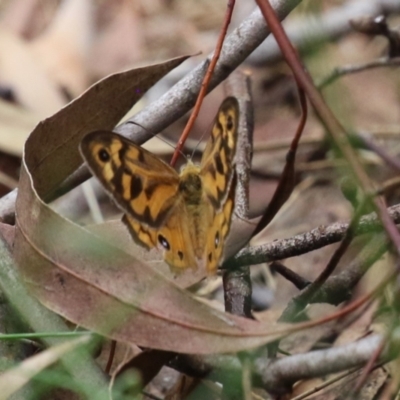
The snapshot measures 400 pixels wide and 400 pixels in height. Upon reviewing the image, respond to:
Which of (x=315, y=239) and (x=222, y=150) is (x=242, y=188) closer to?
(x=222, y=150)

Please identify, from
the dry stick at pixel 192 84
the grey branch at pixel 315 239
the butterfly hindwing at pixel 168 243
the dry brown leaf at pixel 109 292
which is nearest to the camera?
the dry brown leaf at pixel 109 292

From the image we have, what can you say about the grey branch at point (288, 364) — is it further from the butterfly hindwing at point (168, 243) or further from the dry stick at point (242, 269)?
the butterfly hindwing at point (168, 243)

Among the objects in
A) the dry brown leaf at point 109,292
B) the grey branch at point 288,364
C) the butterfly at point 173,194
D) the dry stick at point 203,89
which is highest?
the dry stick at point 203,89

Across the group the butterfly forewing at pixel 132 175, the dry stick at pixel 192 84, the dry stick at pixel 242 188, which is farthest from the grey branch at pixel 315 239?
the dry stick at pixel 192 84

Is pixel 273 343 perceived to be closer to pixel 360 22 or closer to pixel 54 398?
Result: pixel 54 398

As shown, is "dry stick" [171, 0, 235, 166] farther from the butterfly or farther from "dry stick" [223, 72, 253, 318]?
"dry stick" [223, 72, 253, 318]

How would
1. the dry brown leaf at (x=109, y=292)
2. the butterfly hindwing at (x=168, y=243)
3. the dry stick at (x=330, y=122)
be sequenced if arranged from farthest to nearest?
1. the butterfly hindwing at (x=168, y=243)
2. the dry brown leaf at (x=109, y=292)
3. the dry stick at (x=330, y=122)

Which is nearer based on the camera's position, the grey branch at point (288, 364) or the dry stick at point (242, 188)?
the grey branch at point (288, 364)
